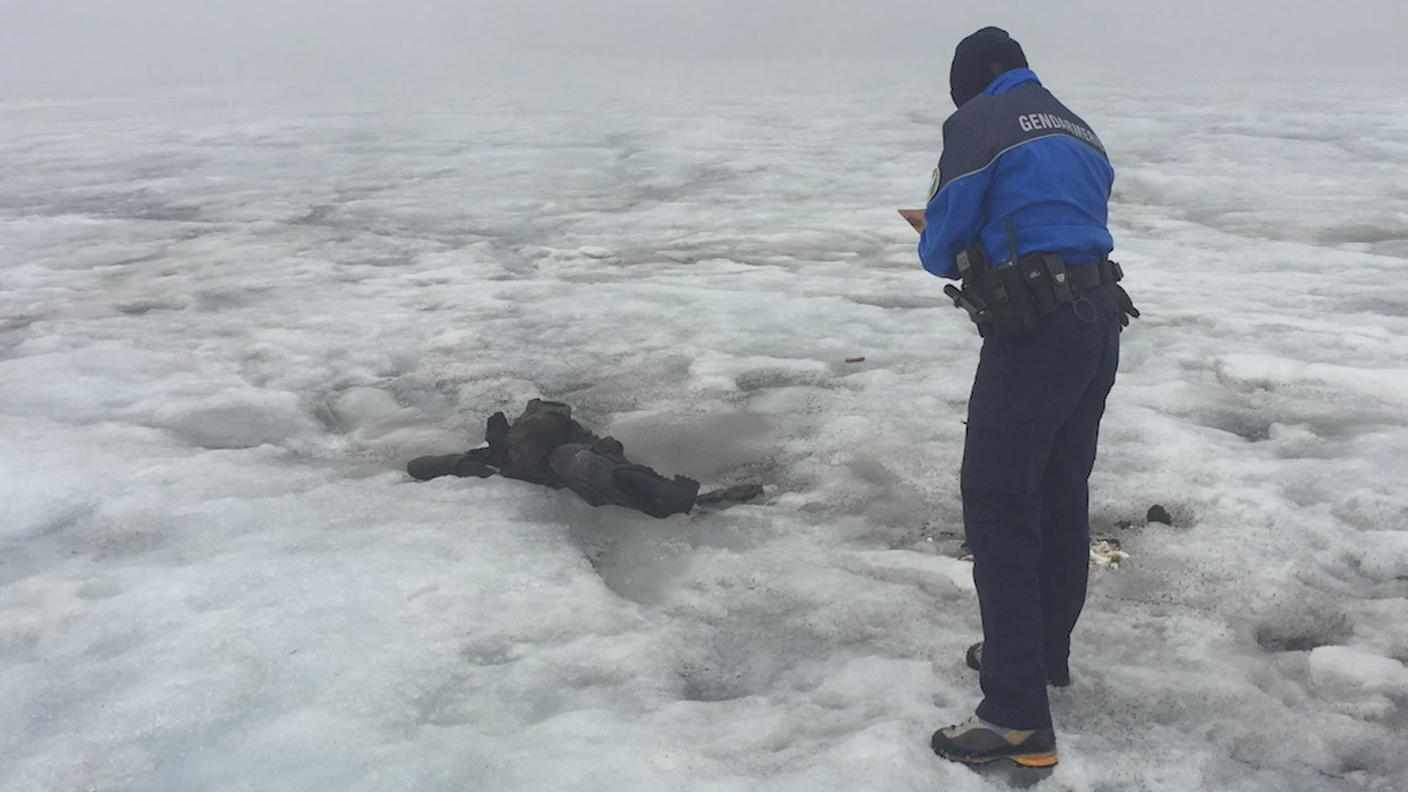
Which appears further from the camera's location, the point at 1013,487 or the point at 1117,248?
the point at 1117,248

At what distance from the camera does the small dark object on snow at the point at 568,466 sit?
4.04m

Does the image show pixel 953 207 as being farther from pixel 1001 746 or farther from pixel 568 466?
pixel 568 466

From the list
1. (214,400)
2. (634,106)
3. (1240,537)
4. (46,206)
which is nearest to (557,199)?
(46,206)

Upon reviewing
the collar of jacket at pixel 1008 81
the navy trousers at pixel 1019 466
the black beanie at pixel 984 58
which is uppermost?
the black beanie at pixel 984 58

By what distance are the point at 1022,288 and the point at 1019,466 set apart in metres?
0.44

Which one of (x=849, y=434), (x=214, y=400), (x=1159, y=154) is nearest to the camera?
(x=849, y=434)

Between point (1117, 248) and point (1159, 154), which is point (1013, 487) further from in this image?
point (1159, 154)

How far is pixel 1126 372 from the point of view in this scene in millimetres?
5652

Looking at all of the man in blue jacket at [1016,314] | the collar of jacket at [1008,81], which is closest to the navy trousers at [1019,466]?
the man in blue jacket at [1016,314]

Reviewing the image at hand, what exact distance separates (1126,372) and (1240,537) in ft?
6.63

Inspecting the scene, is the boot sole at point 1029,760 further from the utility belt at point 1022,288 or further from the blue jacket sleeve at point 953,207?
the blue jacket sleeve at point 953,207

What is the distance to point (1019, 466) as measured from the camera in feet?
8.33

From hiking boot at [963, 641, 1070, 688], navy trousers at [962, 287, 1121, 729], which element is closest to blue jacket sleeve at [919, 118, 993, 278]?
navy trousers at [962, 287, 1121, 729]

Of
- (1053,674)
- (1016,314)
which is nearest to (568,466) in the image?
(1053,674)
